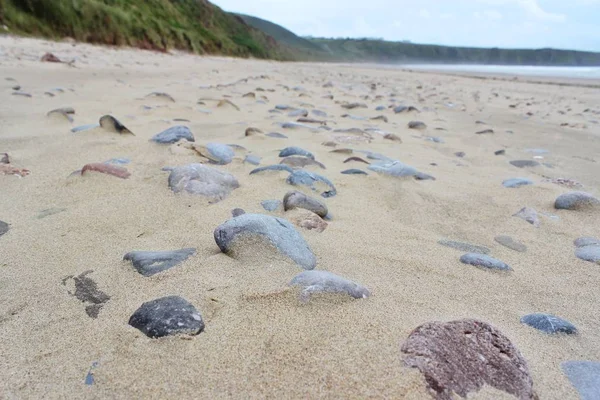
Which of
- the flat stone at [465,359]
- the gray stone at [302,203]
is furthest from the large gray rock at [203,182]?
the flat stone at [465,359]

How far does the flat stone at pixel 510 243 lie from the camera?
1429 mm

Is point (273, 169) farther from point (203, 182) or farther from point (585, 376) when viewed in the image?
point (585, 376)

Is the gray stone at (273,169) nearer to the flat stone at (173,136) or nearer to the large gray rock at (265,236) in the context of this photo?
the flat stone at (173,136)

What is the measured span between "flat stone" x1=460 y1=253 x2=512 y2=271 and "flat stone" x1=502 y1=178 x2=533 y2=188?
977 millimetres

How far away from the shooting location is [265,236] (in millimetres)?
1160

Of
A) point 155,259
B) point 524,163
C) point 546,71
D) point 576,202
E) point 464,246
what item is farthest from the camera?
point 546,71

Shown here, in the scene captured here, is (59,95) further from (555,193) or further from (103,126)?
(555,193)

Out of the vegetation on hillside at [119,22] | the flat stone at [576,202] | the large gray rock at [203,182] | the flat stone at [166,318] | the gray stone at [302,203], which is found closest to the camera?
the flat stone at [166,318]

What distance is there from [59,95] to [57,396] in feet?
12.4

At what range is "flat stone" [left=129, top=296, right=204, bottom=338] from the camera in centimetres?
87

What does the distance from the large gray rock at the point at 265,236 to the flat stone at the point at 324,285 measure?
4.4 inches

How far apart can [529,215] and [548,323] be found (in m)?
0.82

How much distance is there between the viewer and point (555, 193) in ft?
6.63

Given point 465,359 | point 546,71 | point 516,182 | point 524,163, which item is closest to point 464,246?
point 465,359
